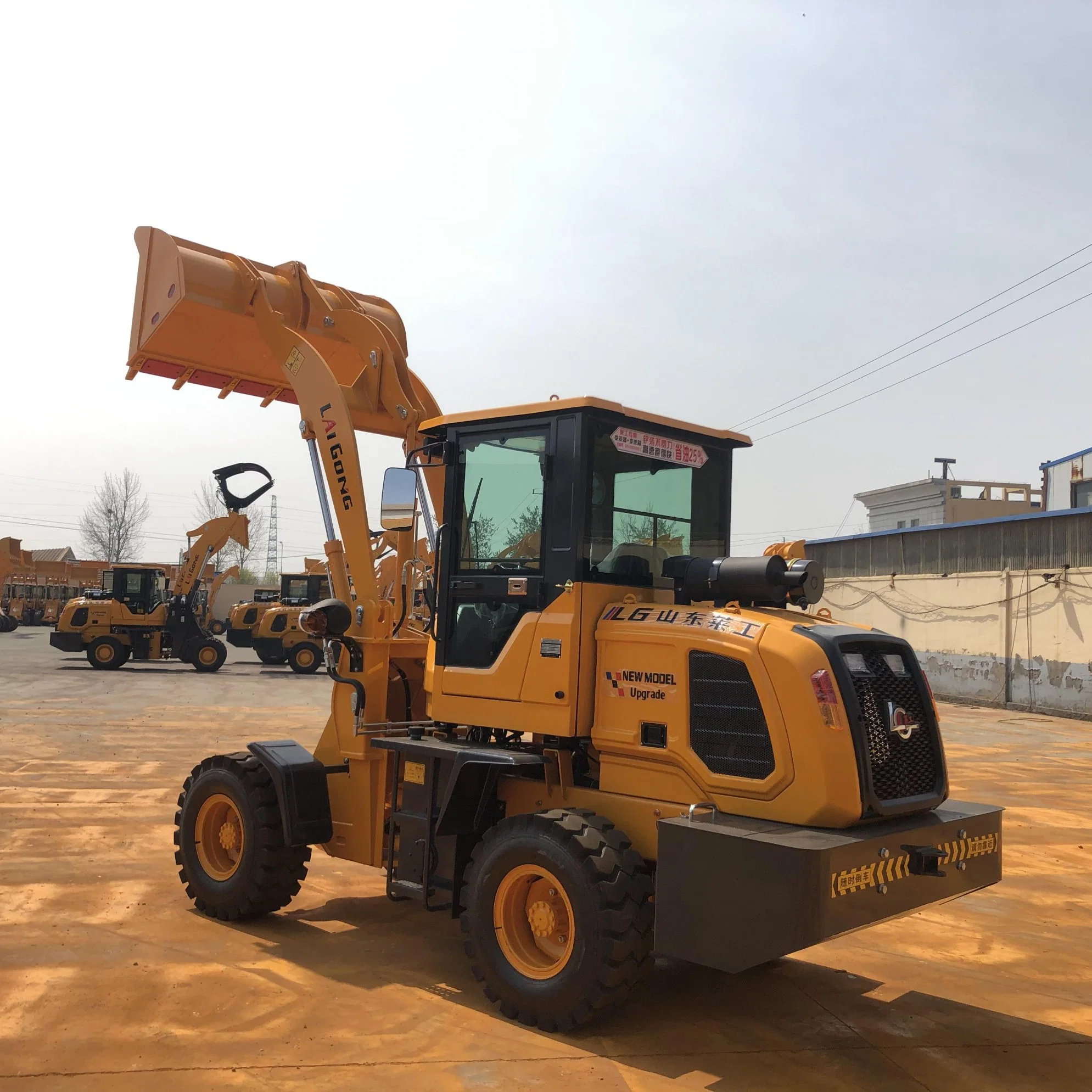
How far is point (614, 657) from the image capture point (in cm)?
511

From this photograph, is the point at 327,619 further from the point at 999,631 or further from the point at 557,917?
the point at 999,631

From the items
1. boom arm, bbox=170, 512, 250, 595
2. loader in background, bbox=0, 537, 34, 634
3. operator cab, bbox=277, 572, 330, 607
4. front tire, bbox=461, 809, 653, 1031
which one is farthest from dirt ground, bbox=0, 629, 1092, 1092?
loader in background, bbox=0, 537, 34, 634

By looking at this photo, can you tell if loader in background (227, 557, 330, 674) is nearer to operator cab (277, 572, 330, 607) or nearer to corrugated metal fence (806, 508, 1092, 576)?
operator cab (277, 572, 330, 607)

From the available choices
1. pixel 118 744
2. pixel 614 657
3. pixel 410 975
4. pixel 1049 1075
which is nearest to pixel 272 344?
pixel 614 657

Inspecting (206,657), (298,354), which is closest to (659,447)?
(298,354)

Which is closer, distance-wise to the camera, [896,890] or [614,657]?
[896,890]

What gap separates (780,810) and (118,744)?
10969 mm

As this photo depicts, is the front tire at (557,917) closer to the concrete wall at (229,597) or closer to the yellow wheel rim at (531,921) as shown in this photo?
the yellow wheel rim at (531,921)

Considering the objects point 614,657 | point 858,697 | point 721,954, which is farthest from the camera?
point 614,657

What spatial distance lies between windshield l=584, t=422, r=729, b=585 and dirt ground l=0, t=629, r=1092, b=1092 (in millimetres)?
2201

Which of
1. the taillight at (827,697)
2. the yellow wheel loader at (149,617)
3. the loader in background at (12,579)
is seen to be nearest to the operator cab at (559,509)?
the taillight at (827,697)

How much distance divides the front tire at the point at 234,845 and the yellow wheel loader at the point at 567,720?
0.7 inches

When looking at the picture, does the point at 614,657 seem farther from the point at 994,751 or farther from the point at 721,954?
the point at 994,751

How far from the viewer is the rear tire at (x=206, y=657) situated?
26.2 meters
